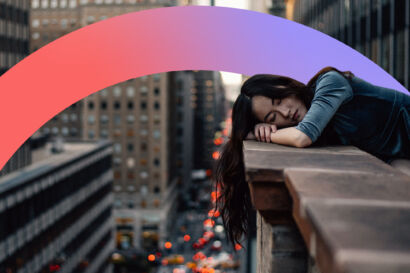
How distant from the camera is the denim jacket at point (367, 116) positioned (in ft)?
11.4

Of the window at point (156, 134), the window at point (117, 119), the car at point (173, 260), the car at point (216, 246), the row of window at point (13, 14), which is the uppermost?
the row of window at point (13, 14)

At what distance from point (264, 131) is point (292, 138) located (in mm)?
320

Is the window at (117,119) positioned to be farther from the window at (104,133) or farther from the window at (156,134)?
the window at (156,134)

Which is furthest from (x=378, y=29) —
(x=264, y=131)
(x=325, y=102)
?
(x=264, y=131)

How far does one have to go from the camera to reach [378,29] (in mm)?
18047

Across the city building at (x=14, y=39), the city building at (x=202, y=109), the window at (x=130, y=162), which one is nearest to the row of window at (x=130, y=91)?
the window at (x=130, y=162)

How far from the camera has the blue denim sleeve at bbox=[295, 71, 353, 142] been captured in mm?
3211

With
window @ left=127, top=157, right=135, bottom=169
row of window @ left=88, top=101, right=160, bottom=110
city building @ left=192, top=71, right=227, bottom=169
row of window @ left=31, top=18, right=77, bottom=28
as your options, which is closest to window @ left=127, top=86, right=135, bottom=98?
row of window @ left=88, top=101, right=160, bottom=110

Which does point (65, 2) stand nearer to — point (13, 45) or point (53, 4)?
point (53, 4)

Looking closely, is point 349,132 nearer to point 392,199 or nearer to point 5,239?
point 392,199

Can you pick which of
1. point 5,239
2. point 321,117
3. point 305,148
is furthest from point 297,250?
point 5,239

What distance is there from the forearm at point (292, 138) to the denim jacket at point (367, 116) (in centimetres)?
36

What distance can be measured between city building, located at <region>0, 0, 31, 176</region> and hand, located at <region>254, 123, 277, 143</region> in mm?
29638

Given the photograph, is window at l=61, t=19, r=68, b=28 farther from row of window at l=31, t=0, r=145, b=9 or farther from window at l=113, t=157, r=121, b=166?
window at l=113, t=157, r=121, b=166
